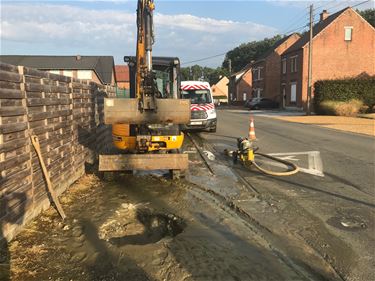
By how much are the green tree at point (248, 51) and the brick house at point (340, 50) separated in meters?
64.3

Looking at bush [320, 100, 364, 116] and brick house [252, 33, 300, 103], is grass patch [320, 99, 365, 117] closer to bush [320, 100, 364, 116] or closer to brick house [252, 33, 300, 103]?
bush [320, 100, 364, 116]

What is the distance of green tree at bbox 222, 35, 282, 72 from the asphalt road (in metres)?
99.7

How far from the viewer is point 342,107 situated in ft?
106

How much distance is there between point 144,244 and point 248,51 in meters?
114

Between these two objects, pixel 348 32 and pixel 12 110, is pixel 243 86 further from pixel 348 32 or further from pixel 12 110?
pixel 12 110

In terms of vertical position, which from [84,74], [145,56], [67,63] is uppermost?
[67,63]

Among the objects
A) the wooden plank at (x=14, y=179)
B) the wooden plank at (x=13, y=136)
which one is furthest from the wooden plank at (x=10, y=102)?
the wooden plank at (x=14, y=179)

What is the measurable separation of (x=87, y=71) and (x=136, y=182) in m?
58.8

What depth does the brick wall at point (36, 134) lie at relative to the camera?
5105 mm

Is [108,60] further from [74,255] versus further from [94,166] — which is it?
[74,255]

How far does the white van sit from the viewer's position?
18828 millimetres

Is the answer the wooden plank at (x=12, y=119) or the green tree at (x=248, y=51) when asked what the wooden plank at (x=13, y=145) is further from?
the green tree at (x=248, y=51)

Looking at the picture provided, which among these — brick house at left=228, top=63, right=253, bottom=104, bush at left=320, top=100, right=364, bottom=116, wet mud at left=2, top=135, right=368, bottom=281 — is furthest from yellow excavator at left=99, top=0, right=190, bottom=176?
brick house at left=228, top=63, right=253, bottom=104

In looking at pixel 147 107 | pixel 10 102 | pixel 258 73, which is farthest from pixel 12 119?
pixel 258 73
